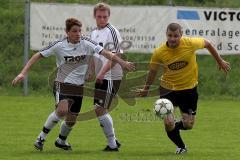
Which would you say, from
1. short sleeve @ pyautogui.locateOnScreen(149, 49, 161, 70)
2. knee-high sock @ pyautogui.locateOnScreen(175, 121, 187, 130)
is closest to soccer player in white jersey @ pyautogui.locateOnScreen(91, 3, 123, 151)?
short sleeve @ pyautogui.locateOnScreen(149, 49, 161, 70)

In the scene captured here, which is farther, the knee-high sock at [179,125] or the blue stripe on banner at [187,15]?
the blue stripe on banner at [187,15]

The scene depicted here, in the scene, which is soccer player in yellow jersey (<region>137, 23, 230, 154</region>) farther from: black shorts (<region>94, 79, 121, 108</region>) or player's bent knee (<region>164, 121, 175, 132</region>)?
black shorts (<region>94, 79, 121, 108</region>)

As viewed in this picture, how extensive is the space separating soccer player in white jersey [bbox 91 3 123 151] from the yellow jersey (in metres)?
0.58

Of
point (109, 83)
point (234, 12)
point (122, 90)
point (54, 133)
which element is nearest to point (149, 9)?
point (234, 12)

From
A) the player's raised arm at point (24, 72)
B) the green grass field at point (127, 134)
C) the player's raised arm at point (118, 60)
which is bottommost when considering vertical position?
the green grass field at point (127, 134)

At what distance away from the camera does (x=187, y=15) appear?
776 inches

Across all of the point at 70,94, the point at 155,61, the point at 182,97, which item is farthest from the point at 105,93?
the point at 182,97

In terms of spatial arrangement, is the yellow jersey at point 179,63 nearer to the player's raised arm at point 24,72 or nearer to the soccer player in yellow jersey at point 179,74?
the soccer player in yellow jersey at point 179,74

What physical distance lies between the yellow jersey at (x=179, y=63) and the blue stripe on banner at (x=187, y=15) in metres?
8.81

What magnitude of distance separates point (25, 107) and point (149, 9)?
4.49 meters

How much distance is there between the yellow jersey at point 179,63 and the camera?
1082cm

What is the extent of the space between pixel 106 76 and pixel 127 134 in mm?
2287

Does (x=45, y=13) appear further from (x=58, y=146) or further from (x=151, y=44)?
(x=58, y=146)

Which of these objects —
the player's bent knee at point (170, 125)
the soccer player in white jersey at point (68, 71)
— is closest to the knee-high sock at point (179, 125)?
the player's bent knee at point (170, 125)
